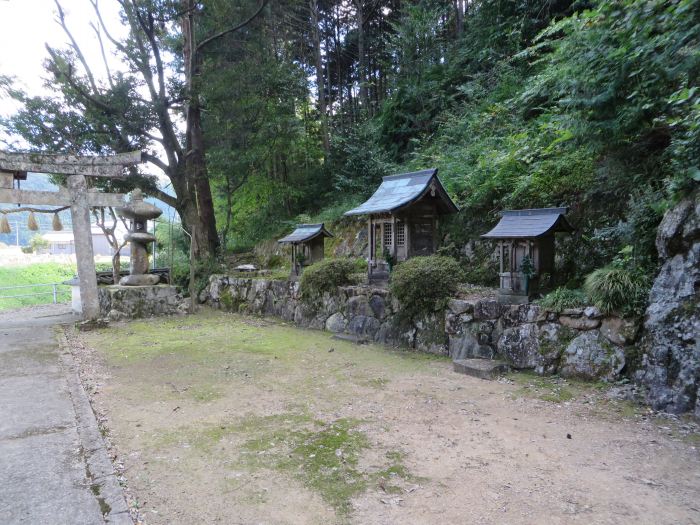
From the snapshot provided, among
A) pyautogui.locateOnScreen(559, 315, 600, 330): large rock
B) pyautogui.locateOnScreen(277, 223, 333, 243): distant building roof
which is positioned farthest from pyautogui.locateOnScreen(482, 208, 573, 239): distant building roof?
pyautogui.locateOnScreen(277, 223, 333, 243): distant building roof

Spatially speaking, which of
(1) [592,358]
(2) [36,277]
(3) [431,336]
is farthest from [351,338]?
(2) [36,277]

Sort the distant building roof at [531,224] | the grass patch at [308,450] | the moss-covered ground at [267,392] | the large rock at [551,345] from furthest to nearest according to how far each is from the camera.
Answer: the distant building roof at [531,224] → the large rock at [551,345] → the moss-covered ground at [267,392] → the grass patch at [308,450]

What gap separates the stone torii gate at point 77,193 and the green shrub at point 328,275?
17.6ft

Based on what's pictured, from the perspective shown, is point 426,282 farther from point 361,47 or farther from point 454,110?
point 361,47

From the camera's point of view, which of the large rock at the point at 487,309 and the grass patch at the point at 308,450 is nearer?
the grass patch at the point at 308,450

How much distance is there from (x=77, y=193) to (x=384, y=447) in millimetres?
9837

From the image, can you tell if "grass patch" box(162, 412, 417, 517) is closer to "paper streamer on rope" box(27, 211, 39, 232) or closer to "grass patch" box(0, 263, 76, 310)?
"paper streamer on rope" box(27, 211, 39, 232)

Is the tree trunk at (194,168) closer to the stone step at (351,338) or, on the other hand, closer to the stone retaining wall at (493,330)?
the stone retaining wall at (493,330)

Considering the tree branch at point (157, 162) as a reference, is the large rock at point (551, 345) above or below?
below

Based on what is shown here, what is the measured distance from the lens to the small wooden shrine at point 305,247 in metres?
10.4

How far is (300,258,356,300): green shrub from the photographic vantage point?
915cm

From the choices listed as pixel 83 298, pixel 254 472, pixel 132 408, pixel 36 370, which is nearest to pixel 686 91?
pixel 254 472

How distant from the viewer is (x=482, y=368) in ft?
19.0

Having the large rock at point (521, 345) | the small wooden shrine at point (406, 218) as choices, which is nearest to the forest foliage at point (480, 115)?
the small wooden shrine at point (406, 218)
